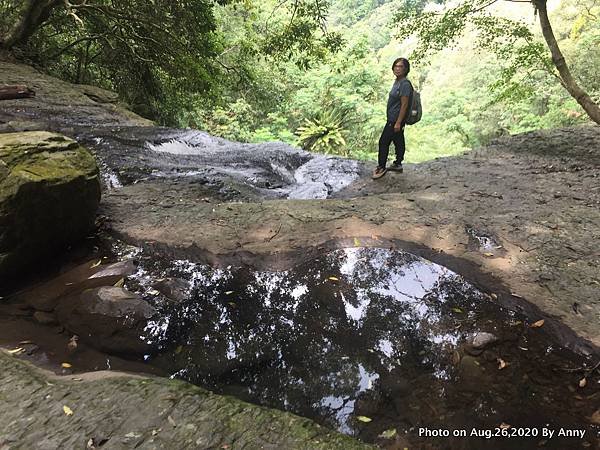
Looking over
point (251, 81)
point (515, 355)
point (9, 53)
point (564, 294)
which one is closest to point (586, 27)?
point (251, 81)

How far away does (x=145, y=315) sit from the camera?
3146 millimetres

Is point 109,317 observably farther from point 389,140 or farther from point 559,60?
point 559,60

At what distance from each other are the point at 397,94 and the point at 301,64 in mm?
5427

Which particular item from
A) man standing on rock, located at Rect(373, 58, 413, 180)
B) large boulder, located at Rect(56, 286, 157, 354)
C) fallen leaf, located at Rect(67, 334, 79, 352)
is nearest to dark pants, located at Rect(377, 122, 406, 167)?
man standing on rock, located at Rect(373, 58, 413, 180)

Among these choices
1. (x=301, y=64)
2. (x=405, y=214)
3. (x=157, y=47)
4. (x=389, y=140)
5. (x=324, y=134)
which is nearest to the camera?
(x=405, y=214)

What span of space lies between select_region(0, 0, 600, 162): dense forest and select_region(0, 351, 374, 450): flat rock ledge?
9.25 m

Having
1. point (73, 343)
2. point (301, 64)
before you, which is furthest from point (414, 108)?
point (301, 64)

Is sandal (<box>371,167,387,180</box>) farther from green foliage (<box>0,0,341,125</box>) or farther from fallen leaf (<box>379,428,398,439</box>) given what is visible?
fallen leaf (<box>379,428,398,439</box>)

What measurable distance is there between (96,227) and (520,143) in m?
8.81

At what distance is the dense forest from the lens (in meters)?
9.48

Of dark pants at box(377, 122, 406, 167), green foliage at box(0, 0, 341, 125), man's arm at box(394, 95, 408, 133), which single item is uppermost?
green foliage at box(0, 0, 341, 125)

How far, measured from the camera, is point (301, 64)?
10711 millimetres

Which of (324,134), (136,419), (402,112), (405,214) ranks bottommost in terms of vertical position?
(136,419)

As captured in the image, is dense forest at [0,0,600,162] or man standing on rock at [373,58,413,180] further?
dense forest at [0,0,600,162]
